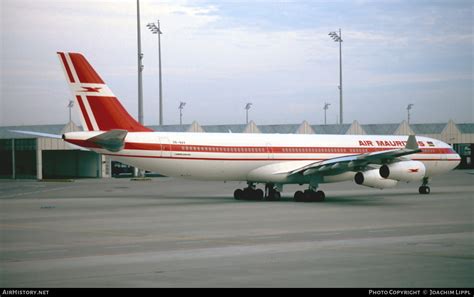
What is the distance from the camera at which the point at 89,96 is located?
35.2m

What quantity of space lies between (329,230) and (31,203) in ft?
61.9

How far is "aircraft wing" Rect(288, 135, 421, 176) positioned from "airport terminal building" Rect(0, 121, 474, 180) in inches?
1577

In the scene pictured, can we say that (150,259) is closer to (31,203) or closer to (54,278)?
(54,278)

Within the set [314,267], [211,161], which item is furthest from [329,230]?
[211,161]

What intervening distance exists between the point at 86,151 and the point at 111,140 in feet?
161

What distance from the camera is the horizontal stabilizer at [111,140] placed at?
3376 cm

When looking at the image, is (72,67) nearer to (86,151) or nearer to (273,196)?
(273,196)

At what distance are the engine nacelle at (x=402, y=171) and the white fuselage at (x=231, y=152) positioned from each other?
2928 millimetres

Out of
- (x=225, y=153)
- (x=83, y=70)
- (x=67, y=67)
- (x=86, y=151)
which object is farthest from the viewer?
(x=86, y=151)

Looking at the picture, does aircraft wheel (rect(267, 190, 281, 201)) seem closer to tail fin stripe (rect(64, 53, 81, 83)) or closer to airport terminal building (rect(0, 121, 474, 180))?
tail fin stripe (rect(64, 53, 81, 83))

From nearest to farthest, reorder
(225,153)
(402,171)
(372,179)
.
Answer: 1. (372,179)
2. (402,171)
3. (225,153)

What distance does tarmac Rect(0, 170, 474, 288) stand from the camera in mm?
14055

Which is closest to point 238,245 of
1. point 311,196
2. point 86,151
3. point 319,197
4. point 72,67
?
point 311,196

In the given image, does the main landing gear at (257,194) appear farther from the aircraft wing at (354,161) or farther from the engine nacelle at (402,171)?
the engine nacelle at (402,171)
